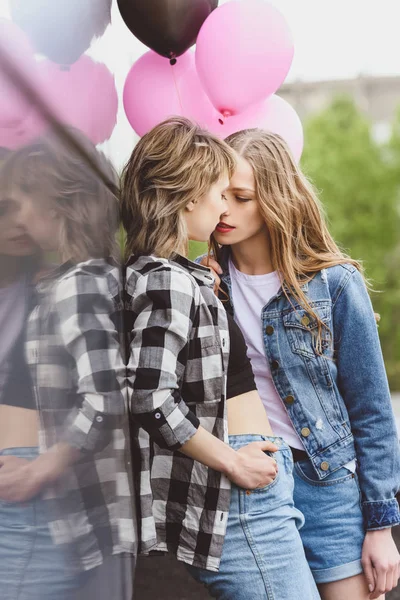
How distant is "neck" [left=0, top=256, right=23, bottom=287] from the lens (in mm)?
499

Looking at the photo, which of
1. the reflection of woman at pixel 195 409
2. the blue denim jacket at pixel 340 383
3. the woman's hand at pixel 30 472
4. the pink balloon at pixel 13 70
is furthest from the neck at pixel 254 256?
the pink balloon at pixel 13 70

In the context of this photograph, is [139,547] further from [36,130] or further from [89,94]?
[36,130]

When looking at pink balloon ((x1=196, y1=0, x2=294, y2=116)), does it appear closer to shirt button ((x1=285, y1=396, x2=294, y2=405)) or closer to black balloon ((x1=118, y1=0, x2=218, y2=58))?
black balloon ((x1=118, y1=0, x2=218, y2=58))

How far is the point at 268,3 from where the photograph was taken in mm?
1971

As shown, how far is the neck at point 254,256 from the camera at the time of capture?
5.62ft

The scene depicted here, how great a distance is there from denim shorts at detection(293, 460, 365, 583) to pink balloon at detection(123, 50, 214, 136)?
1.06 metres

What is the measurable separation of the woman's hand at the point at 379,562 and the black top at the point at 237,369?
0.48 m

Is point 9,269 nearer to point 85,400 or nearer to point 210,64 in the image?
point 85,400

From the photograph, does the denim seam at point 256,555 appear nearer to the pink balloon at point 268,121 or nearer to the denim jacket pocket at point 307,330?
the denim jacket pocket at point 307,330

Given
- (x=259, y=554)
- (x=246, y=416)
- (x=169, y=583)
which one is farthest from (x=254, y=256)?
(x=169, y=583)

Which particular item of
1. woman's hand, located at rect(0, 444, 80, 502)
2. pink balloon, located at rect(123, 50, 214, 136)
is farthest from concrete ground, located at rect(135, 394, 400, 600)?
woman's hand, located at rect(0, 444, 80, 502)

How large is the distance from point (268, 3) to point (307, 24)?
20.3m

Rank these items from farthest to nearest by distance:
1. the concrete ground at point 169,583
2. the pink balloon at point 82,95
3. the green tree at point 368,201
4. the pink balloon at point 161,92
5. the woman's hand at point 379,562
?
the green tree at point 368,201 → the concrete ground at point 169,583 → the pink balloon at point 161,92 → the woman's hand at point 379,562 → the pink balloon at point 82,95

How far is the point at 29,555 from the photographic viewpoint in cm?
57
